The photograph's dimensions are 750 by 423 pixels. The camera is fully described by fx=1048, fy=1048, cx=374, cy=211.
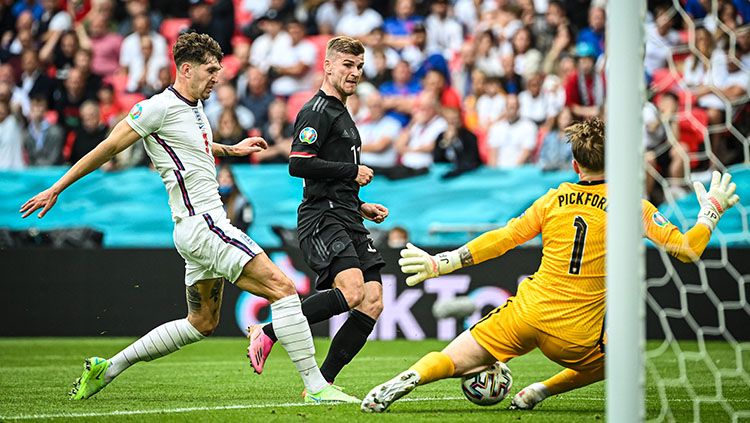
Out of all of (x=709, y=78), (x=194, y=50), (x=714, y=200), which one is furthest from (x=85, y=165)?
(x=709, y=78)

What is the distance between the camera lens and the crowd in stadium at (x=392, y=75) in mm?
12969

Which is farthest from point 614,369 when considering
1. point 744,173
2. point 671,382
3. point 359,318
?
point 744,173

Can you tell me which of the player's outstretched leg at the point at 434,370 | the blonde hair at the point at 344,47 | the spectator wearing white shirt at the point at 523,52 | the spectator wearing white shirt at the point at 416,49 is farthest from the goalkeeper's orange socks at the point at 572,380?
the spectator wearing white shirt at the point at 416,49

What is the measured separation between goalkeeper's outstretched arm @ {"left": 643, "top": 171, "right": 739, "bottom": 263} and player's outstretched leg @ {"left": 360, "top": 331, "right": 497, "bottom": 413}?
1.11 m

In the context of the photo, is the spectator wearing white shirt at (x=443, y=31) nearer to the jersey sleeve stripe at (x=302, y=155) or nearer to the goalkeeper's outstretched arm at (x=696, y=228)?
the jersey sleeve stripe at (x=302, y=155)

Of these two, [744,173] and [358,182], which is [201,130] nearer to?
[358,182]

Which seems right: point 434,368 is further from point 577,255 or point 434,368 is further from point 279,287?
point 279,287

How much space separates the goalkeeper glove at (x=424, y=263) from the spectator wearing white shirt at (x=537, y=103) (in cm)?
829

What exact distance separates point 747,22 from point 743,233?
2577mm

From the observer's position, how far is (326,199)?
6.86 m

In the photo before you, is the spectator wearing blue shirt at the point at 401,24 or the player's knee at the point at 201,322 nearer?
the player's knee at the point at 201,322

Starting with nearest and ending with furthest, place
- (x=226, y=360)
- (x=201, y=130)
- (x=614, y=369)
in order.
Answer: (x=614, y=369) < (x=201, y=130) < (x=226, y=360)

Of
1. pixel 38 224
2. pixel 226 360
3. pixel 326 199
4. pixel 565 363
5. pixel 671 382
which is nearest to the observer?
pixel 565 363

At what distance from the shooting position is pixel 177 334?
21.8 feet
